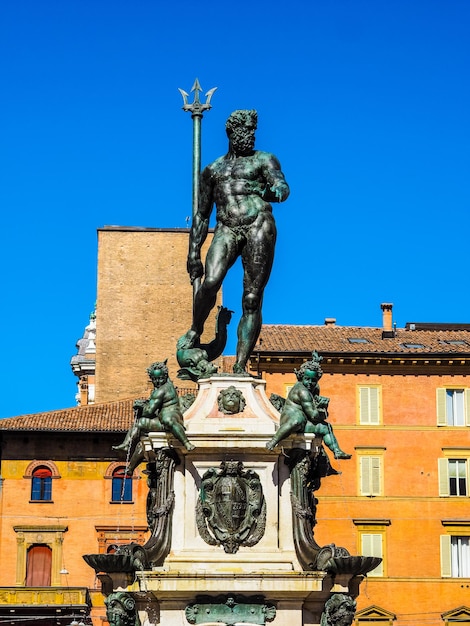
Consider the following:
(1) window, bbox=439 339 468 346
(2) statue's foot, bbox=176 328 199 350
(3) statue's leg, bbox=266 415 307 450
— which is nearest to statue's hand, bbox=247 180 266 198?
(2) statue's foot, bbox=176 328 199 350

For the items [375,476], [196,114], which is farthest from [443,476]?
[196,114]

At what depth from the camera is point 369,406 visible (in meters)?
62.1

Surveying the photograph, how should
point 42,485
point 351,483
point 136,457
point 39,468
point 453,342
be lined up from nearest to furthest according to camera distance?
point 136,457 < point 351,483 < point 42,485 < point 39,468 < point 453,342

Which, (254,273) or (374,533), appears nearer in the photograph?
(254,273)

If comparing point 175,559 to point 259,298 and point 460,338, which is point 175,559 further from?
point 460,338

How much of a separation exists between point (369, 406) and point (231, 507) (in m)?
45.6

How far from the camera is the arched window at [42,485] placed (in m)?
64.2

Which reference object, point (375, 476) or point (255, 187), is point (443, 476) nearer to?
point (375, 476)

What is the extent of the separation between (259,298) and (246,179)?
1425mm

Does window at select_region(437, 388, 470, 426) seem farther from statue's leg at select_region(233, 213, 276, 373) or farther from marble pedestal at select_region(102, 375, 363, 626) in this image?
marble pedestal at select_region(102, 375, 363, 626)

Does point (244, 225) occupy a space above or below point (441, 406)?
below

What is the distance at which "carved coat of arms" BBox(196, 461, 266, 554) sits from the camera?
1688 cm

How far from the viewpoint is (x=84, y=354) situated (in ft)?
404

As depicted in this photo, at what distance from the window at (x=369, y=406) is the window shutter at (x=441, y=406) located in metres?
2.41
